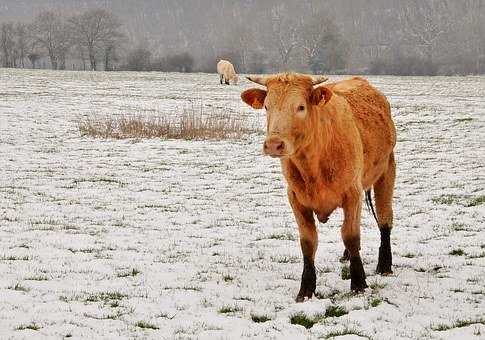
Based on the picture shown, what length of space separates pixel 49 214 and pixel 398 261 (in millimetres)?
5852

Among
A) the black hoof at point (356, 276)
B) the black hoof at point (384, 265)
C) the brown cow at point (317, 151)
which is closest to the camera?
the brown cow at point (317, 151)

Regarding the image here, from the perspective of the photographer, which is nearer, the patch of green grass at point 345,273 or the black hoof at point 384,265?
the patch of green grass at point 345,273

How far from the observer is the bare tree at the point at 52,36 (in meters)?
117

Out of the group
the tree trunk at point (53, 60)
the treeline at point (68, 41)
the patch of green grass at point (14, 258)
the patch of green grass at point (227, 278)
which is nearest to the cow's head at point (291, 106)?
the patch of green grass at point (227, 278)

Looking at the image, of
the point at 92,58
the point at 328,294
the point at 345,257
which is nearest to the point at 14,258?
the point at 328,294

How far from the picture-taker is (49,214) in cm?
1005

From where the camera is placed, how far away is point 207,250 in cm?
802

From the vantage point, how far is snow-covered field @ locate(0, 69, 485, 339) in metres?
5.27

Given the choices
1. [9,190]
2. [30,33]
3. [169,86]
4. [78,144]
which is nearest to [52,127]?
[78,144]

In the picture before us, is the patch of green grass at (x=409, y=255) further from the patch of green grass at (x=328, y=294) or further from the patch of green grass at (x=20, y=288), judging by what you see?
the patch of green grass at (x=20, y=288)

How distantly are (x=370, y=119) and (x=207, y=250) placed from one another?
9.25 feet

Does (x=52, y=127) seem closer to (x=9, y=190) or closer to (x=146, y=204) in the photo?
(x=9, y=190)

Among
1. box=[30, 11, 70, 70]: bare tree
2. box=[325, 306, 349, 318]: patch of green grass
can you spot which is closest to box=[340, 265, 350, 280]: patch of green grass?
box=[325, 306, 349, 318]: patch of green grass

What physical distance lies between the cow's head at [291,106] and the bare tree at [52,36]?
11683 centimetres
